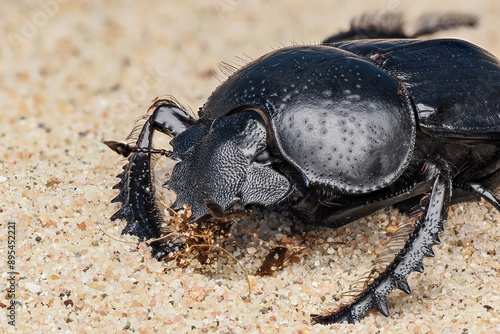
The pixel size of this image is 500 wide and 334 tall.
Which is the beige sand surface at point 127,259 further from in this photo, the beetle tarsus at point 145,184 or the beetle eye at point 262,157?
the beetle eye at point 262,157

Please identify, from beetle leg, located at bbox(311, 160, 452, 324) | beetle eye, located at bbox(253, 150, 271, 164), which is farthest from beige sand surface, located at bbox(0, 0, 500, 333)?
beetle eye, located at bbox(253, 150, 271, 164)

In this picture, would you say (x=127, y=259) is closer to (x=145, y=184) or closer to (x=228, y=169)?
(x=145, y=184)

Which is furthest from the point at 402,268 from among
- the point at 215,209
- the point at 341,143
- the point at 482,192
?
the point at 215,209

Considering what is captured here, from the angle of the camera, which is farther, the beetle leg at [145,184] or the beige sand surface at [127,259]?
the beetle leg at [145,184]

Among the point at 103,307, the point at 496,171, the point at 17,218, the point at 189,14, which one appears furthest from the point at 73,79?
the point at 496,171

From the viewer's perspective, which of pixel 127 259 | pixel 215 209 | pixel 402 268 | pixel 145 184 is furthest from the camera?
pixel 145 184

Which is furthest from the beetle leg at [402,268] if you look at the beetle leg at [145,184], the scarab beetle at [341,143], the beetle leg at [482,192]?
the beetle leg at [145,184]

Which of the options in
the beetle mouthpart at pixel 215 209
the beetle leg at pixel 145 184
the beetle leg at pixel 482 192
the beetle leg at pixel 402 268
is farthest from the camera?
the beetle leg at pixel 145 184
